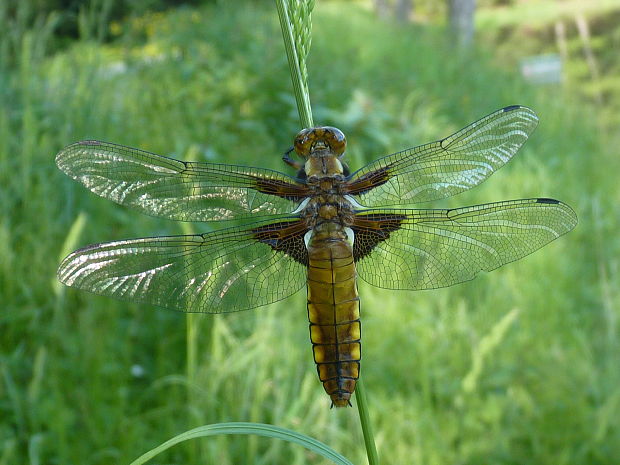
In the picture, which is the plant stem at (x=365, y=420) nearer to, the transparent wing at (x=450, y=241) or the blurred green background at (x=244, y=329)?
the transparent wing at (x=450, y=241)

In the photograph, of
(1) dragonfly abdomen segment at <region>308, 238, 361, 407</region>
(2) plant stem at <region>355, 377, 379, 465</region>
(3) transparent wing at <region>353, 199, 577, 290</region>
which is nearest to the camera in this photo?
→ (2) plant stem at <region>355, 377, 379, 465</region>

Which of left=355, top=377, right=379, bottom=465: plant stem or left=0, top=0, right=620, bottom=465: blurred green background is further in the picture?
left=0, top=0, right=620, bottom=465: blurred green background

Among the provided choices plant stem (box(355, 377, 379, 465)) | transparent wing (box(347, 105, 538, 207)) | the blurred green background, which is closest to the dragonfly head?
transparent wing (box(347, 105, 538, 207))

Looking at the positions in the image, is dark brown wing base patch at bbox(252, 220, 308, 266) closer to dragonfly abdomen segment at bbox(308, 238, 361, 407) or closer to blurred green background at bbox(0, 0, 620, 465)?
dragonfly abdomen segment at bbox(308, 238, 361, 407)

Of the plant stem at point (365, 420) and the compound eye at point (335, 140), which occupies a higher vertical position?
Result: the compound eye at point (335, 140)

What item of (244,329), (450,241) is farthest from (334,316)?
(244,329)

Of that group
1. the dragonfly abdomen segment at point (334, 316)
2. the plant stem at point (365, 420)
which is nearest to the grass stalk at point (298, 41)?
the plant stem at point (365, 420)

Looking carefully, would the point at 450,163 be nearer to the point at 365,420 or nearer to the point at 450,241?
the point at 450,241
